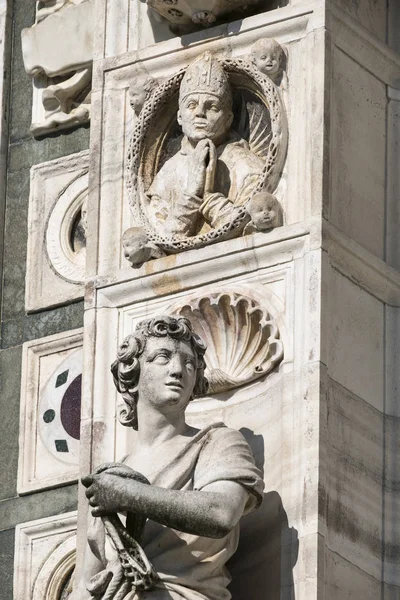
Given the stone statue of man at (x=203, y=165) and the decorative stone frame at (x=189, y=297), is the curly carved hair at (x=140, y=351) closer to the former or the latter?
the decorative stone frame at (x=189, y=297)

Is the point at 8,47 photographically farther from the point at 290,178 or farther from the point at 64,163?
the point at 290,178

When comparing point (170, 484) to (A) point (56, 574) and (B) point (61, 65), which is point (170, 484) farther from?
(B) point (61, 65)

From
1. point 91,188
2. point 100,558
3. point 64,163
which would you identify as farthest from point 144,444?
Answer: point 64,163

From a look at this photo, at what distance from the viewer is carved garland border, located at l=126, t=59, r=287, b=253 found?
15.3 m

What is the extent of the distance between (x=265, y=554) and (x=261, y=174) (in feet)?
5.73

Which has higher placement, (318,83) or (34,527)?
(318,83)

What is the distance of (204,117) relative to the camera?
15.5 metres

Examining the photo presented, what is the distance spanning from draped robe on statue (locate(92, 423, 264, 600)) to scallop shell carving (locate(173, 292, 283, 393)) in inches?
23.0

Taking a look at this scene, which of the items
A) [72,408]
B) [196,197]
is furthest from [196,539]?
[72,408]

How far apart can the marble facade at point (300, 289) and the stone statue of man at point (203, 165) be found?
0.13 m

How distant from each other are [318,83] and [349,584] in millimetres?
2236

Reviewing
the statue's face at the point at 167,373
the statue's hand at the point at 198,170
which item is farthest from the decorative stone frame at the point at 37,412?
the statue's face at the point at 167,373

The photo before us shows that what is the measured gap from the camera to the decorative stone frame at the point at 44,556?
1647 centimetres

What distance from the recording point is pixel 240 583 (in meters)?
14.7
